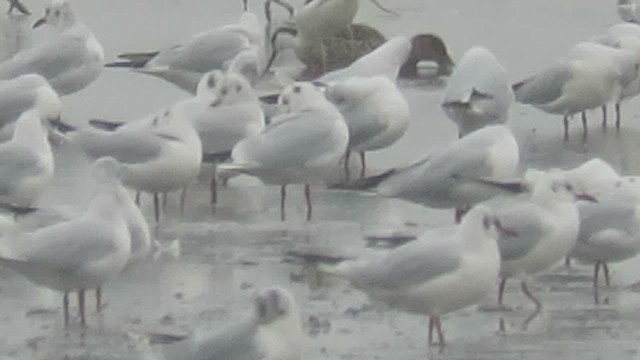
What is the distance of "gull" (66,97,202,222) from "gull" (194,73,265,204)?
0.45m

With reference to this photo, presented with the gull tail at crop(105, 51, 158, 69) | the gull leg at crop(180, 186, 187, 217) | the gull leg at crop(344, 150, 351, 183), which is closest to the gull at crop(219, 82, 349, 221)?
the gull leg at crop(180, 186, 187, 217)

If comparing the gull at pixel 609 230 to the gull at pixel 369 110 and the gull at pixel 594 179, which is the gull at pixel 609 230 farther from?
the gull at pixel 369 110

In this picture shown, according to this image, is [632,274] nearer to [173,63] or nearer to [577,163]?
[577,163]

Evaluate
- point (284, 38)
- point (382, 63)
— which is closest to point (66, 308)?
point (382, 63)

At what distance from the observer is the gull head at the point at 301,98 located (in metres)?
11.1

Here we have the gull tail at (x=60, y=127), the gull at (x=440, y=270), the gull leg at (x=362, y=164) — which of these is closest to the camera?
the gull at (x=440, y=270)

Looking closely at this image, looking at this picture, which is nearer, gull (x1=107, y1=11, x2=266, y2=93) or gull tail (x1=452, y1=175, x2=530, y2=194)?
gull tail (x1=452, y1=175, x2=530, y2=194)

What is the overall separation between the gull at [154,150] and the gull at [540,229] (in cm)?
221

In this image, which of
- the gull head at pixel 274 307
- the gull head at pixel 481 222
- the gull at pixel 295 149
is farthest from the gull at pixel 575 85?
the gull head at pixel 274 307

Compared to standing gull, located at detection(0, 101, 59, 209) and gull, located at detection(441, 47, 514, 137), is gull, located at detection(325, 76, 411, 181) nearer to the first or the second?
gull, located at detection(441, 47, 514, 137)

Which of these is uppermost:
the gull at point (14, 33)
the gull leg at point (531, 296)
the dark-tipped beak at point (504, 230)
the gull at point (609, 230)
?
the dark-tipped beak at point (504, 230)

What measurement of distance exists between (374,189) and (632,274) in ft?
4.06

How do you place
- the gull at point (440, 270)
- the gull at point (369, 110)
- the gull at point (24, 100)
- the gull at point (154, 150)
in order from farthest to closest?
the gull at point (24, 100), the gull at point (369, 110), the gull at point (154, 150), the gull at point (440, 270)

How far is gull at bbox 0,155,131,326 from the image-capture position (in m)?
8.57
